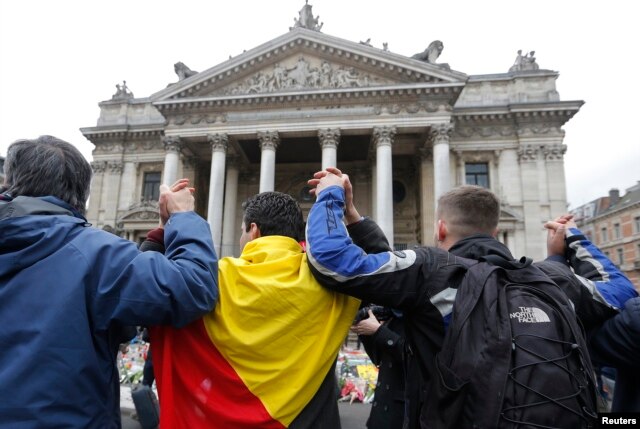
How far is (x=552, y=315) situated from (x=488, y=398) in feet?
1.49

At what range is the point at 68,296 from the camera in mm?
1576

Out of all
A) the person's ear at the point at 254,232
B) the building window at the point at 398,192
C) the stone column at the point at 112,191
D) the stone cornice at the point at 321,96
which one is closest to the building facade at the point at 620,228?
the building window at the point at 398,192

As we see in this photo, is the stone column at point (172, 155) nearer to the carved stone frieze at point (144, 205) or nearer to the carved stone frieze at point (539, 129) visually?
the carved stone frieze at point (144, 205)

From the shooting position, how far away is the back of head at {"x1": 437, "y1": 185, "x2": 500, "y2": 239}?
86.7 inches

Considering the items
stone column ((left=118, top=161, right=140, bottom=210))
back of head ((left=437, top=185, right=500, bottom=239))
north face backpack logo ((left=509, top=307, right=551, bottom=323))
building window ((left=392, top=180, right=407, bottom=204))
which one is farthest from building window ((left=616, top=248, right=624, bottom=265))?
north face backpack logo ((left=509, top=307, right=551, bottom=323))

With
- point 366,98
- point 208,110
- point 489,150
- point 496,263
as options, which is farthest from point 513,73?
point 496,263

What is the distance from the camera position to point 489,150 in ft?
73.7

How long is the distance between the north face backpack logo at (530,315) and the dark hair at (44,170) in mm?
2042

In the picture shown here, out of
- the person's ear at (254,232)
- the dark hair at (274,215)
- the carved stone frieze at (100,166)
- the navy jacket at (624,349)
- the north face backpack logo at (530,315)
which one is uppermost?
the carved stone frieze at (100,166)

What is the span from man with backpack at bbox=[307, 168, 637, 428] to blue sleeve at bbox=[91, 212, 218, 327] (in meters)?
0.52

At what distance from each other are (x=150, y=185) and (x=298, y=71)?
12.2 meters

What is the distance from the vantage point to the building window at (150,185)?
25.7m

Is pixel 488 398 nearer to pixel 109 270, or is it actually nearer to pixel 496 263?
pixel 496 263

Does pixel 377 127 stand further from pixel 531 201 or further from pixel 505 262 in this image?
pixel 505 262
